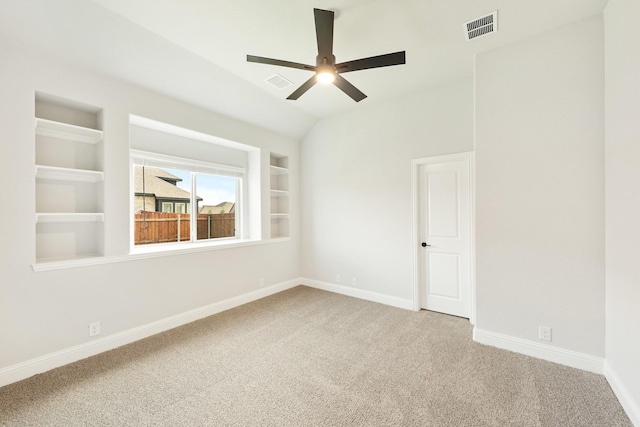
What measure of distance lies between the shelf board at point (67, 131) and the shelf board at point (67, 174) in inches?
14.4

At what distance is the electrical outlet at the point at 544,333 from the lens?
2.46 m

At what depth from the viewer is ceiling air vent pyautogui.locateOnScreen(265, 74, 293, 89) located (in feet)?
10.7

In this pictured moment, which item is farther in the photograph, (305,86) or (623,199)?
(305,86)

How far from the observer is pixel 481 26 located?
2375 mm

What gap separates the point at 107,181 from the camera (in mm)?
2730

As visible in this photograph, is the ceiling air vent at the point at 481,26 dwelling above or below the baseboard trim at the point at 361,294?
above

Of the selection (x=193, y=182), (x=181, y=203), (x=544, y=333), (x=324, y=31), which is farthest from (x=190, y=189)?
(x=544, y=333)

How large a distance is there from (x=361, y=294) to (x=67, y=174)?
3.96 m

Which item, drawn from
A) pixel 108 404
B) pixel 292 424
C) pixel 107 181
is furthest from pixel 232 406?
pixel 107 181

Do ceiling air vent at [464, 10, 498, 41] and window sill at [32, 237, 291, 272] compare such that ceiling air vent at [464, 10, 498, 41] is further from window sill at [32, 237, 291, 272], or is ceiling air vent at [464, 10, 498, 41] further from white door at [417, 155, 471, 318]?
window sill at [32, 237, 291, 272]

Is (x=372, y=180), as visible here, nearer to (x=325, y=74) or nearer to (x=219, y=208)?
(x=325, y=74)

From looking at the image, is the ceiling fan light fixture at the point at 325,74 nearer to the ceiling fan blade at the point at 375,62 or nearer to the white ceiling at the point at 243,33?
the ceiling fan blade at the point at 375,62

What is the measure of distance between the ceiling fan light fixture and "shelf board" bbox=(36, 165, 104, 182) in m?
2.41

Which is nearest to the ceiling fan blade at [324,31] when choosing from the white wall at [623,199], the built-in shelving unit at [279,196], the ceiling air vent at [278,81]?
the ceiling air vent at [278,81]
